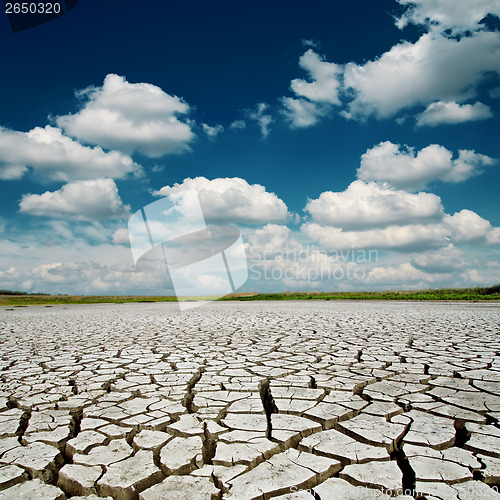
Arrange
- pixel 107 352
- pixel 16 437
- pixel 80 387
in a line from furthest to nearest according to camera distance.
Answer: pixel 107 352 → pixel 80 387 → pixel 16 437

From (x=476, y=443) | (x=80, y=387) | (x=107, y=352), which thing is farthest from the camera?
(x=107, y=352)

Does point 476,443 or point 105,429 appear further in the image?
point 105,429

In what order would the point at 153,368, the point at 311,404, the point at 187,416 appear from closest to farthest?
Result: the point at 187,416
the point at 311,404
the point at 153,368

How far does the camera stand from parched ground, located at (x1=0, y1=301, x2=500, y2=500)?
146 centimetres

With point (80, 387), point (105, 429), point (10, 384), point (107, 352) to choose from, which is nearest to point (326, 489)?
point (105, 429)

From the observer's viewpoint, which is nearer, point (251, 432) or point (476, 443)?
A: point (476, 443)

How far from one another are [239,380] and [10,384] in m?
1.87

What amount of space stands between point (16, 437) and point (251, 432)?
1.25 m

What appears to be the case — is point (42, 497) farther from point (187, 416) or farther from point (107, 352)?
point (107, 352)

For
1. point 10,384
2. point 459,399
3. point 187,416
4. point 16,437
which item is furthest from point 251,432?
point 10,384

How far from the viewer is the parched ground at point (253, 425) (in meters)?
1.46

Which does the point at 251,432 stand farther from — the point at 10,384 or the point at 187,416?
the point at 10,384

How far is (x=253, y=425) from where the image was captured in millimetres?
2021

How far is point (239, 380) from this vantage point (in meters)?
2.92
